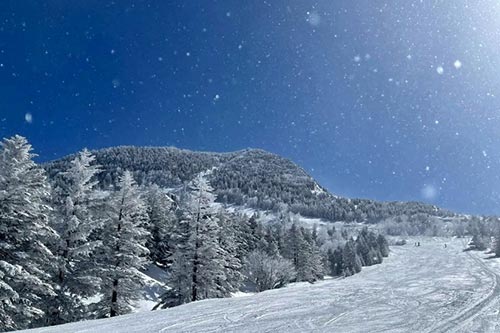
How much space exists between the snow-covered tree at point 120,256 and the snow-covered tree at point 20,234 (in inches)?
190

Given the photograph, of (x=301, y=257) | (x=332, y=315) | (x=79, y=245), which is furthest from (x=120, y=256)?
(x=301, y=257)

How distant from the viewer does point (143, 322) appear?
42.8ft

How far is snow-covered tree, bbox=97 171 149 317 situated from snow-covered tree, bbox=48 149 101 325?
1.17 metres

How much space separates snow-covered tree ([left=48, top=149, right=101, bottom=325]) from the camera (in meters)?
20.6

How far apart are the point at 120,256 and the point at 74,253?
133 inches

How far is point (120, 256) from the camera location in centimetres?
2400

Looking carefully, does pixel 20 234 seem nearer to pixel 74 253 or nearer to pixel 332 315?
pixel 74 253

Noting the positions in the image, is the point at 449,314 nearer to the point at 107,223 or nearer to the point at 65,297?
the point at 65,297

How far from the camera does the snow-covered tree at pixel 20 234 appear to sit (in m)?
16.6

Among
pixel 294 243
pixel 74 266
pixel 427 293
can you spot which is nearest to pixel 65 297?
pixel 74 266

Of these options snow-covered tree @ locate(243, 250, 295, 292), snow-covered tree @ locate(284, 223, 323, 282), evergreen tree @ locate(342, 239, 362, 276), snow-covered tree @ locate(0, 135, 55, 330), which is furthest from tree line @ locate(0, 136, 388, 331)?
evergreen tree @ locate(342, 239, 362, 276)

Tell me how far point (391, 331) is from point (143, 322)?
26.1ft

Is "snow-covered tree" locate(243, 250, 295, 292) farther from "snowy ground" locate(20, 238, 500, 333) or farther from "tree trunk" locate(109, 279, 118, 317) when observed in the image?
"snowy ground" locate(20, 238, 500, 333)

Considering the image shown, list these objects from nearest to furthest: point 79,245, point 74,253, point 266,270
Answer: point 74,253 < point 79,245 < point 266,270
